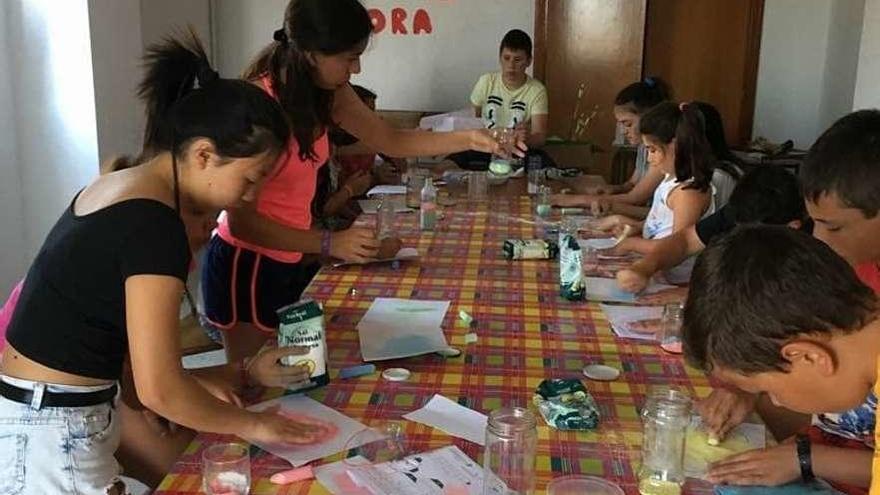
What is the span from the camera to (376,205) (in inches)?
129

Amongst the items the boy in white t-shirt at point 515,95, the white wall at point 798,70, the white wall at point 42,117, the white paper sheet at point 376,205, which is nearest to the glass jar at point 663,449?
the white paper sheet at point 376,205

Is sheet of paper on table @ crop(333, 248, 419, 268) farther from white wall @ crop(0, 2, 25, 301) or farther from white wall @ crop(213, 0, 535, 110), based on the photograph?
white wall @ crop(213, 0, 535, 110)

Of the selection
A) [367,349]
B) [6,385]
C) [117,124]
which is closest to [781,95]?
[117,124]

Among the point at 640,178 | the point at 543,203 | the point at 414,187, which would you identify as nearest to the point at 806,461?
the point at 543,203

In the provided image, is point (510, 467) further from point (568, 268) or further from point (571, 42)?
point (571, 42)

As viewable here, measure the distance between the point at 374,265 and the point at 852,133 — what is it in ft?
4.08

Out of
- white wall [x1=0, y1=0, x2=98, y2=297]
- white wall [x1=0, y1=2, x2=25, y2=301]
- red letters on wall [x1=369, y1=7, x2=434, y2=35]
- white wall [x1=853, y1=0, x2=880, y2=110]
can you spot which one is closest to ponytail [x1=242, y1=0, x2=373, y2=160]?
white wall [x1=0, y1=0, x2=98, y2=297]

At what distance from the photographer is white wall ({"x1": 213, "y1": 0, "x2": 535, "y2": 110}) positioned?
565 centimetres

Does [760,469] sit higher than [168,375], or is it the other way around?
[168,375]

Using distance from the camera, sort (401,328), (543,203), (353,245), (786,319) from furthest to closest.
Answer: (543,203) < (353,245) < (401,328) < (786,319)

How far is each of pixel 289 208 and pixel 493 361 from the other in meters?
0.76

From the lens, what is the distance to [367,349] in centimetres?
169

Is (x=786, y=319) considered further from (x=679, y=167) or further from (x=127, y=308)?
(x=679, y=167)

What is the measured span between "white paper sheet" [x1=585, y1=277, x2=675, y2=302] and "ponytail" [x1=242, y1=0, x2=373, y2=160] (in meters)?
0.80
